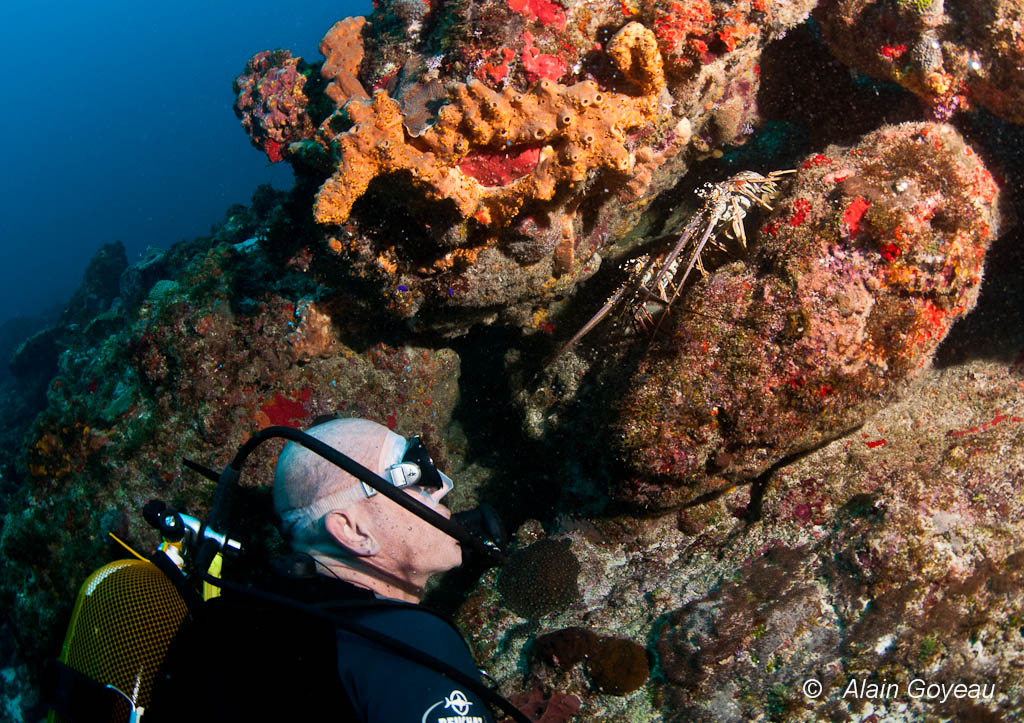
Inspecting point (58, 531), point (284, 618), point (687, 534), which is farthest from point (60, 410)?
point (687, 534)

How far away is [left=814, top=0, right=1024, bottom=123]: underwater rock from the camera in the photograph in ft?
10.8

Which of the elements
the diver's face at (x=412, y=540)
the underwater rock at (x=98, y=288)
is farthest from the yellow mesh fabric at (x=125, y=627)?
the underwater rock at (x=98, y=288)

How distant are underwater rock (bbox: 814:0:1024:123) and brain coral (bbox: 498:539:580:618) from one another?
417cm

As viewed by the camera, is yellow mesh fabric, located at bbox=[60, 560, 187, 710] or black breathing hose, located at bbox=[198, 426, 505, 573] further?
black breathing hose, located at bbox=[198, 426, 505, 573]

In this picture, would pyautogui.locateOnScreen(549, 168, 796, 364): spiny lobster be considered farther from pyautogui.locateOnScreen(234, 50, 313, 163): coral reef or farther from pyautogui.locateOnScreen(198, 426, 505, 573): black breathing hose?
pyautogui.locateOnScreen(234, 50, 313, 163): coral reef

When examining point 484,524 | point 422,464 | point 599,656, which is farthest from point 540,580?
point 422,464

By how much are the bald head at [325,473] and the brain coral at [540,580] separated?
→ 200cm

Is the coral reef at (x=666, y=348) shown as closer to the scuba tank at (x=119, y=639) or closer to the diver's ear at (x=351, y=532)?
the diver's ear at (x=351, y=532)

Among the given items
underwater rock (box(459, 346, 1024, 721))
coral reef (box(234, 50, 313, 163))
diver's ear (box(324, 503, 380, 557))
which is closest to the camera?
diver's ear (box(324, 503, 380, 557))

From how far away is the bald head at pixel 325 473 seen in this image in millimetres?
2115

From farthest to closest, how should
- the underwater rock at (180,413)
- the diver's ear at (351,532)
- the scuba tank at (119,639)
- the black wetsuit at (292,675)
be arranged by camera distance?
the underwater rock at (180,413) → the diver's ear at (351,532) → the scuba tank at (119,639) → the black wetsuit at (292,675)

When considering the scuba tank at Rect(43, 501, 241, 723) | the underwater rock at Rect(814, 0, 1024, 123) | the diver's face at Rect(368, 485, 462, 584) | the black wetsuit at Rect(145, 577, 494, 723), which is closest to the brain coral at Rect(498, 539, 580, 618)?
Answer: the diver's face at Rect(368, 485, 462, 584)

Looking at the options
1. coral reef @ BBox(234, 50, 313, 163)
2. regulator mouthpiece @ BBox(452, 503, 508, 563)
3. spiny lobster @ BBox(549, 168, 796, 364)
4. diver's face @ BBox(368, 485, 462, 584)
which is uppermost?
coral reef @ BBox(234, 50, 313, 163)

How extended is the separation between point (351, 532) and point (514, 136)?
2.46 metres
